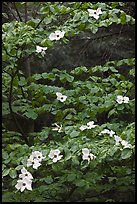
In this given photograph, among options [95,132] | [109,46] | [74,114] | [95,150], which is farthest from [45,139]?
[109,46]

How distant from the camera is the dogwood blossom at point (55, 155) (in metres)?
1.77

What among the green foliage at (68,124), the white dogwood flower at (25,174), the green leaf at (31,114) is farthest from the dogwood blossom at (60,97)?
the white dogwood flower at (25,174)

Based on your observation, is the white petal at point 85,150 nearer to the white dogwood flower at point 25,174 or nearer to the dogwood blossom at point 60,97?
the white dogwood flower at point 25,174

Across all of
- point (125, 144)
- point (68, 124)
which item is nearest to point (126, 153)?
point (125, 144)

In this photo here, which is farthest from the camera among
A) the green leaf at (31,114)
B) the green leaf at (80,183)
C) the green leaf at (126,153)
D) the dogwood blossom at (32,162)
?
the green leaf at (31,114)

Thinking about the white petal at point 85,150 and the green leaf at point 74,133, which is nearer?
the white petal at point 85,150

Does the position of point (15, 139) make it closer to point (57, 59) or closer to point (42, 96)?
point (42, 96)

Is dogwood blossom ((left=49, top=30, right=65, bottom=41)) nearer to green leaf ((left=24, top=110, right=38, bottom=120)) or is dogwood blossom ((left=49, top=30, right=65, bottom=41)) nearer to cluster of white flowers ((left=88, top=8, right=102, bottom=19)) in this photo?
cluster of white flowers ((left=88, top=8, right=102, bottom=19))

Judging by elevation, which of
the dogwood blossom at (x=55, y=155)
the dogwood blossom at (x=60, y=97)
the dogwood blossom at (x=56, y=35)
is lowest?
the dogwood blossom at (x=55, y=155)

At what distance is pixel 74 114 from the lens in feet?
7.51

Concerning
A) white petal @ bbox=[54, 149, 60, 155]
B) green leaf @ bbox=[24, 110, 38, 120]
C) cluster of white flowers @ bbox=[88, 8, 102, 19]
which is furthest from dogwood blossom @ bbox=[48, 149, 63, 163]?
cluster of white flowers @ bbox=[88, 8, 102, 19]

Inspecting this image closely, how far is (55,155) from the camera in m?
1.79

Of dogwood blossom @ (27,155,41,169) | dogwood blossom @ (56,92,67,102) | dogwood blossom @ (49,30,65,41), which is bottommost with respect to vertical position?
dogwood blossom @ (27,155,41,169)

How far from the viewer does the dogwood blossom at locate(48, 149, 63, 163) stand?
69.9 inches
